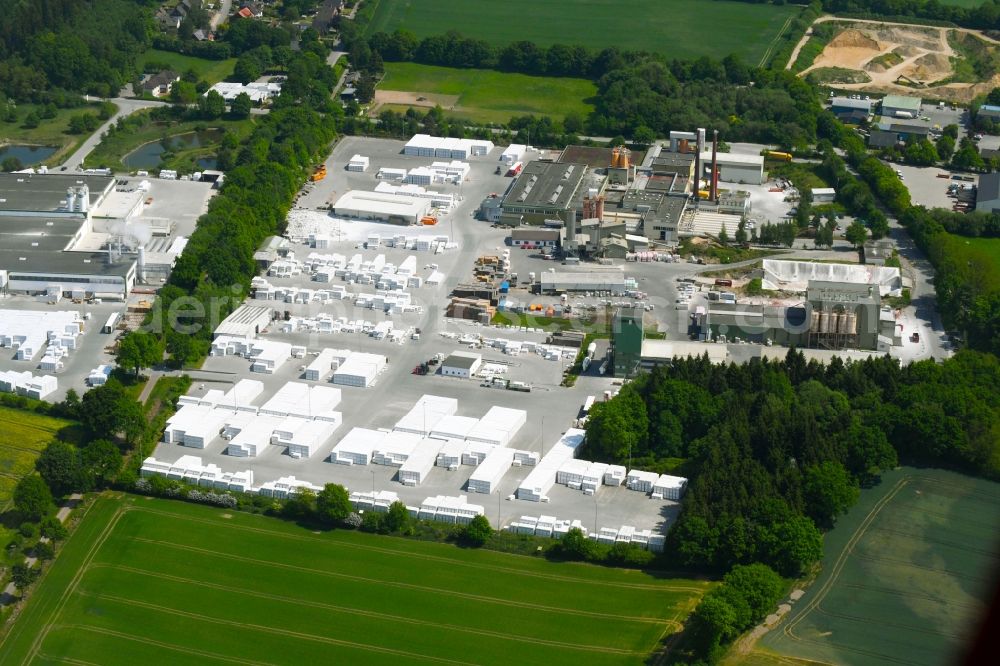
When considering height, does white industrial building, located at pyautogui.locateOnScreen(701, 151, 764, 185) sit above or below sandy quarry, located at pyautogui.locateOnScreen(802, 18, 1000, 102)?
below

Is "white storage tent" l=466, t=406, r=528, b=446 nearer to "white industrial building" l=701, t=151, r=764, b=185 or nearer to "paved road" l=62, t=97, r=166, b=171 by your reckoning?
"white industrial building" l=701, t=151, r=764, b=185

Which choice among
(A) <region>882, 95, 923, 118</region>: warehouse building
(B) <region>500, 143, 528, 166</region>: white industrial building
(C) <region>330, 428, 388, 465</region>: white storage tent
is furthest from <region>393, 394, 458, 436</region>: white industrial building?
(A) <region>882, 95, 923, 118</region>: warehouse building

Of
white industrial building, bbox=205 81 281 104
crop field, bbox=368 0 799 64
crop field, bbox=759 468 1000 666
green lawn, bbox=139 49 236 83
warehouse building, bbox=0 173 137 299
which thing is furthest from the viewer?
crop field, bbox=368 0 799 64

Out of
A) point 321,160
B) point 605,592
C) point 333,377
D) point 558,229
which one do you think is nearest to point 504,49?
point 321,160

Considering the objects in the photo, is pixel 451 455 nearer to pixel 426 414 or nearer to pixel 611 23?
pixel 426 414

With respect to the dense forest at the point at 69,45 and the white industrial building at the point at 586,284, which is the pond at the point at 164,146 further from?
the white industrial building at the point at 586,284

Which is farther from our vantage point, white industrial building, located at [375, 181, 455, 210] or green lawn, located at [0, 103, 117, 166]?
green lawn, located at [0, 103, 117, 166]

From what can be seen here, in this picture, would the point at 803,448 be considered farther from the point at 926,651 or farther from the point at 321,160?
the point at 321,160

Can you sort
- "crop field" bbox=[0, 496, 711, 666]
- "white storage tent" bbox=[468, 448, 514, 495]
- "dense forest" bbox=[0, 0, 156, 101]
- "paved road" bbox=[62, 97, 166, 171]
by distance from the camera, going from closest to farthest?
"crop field" bbox=[0, 496, 711, 666], "white storage tent" bbox=[468, 448, 514, 495], "paved road" bbox=[62, 97, 166, 171], "dense forest" bbox=[0, 0, 156, 101]
